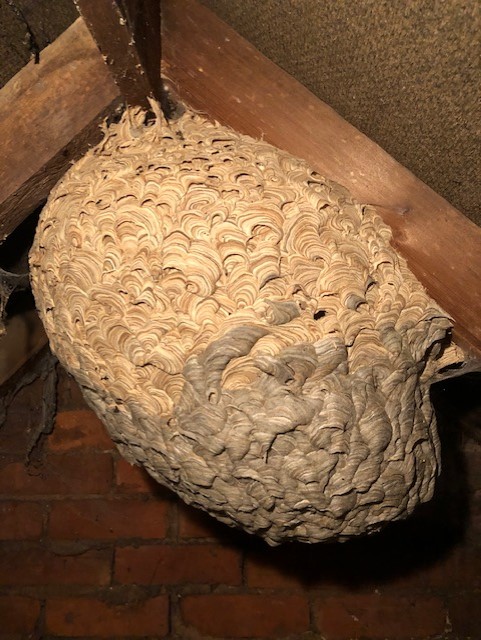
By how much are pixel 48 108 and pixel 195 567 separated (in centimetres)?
144

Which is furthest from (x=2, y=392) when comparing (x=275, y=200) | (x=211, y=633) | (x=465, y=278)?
(x=465, y=278)

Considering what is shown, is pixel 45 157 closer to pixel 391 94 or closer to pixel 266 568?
pixel 391 94

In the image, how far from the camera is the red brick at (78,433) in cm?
197

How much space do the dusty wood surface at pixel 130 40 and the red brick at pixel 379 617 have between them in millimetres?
1592

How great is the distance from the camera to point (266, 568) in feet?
6.13

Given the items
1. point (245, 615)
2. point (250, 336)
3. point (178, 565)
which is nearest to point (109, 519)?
point (178, 565)

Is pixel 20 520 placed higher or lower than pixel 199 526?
higher

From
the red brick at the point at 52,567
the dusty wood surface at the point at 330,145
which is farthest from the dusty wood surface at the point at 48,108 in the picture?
the red brick at the point at 52,567

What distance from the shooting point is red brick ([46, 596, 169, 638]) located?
1.82 meters

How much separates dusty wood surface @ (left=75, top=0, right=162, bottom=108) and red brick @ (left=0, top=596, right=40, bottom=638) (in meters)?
1.61

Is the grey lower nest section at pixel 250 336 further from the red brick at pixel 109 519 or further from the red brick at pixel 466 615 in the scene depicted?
the red brick at pixel 466 615

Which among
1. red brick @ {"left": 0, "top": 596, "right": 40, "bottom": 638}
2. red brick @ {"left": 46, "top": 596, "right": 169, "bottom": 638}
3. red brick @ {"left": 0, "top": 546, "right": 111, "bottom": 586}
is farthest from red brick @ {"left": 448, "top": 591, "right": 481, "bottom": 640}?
red brick @ {"left": 0, "top": 596, "right": 40, "bottom": 638}

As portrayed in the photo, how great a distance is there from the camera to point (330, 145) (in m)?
1.06

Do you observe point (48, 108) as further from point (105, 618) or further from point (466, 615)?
point (466, 615)
